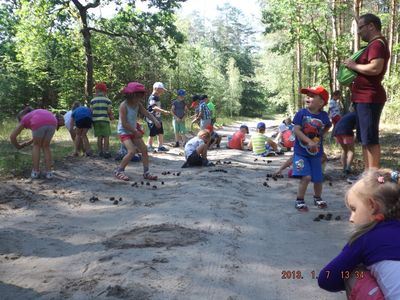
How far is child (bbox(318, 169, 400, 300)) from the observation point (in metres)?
2.32

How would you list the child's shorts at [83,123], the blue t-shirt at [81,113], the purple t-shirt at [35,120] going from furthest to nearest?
the blue t-shirt at [81,113] → the child's shorts at [83,123] → the purple t-shirt at [35,120]

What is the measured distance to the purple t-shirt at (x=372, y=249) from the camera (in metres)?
2.33

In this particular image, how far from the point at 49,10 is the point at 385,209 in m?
19.0

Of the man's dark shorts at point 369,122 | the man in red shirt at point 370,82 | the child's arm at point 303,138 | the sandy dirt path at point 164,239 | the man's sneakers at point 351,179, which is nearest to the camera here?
the sandy dirt path at point 164,239

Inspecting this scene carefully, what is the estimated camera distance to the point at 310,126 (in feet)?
20.9

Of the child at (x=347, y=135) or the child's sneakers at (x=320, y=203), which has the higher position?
the child at (x=347, y=135)

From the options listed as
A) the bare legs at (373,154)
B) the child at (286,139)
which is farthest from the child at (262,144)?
the bare legs at (373,154)

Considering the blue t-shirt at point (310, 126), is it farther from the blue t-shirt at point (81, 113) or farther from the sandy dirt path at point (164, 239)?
the blue t-shirt at point (81, 113)

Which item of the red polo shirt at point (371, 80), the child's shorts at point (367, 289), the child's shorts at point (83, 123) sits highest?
the red polo shirt at point (371, 80)

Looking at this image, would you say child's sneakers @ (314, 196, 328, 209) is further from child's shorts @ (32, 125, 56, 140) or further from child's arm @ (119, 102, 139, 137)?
child's shorts @ (32, 125, 56, 140)

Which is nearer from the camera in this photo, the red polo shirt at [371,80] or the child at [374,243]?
the child at [374,243]

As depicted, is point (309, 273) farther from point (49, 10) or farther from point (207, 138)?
point (49, 10)

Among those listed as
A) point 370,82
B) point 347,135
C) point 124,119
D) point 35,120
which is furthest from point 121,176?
point 370,82

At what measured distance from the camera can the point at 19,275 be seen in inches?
160
